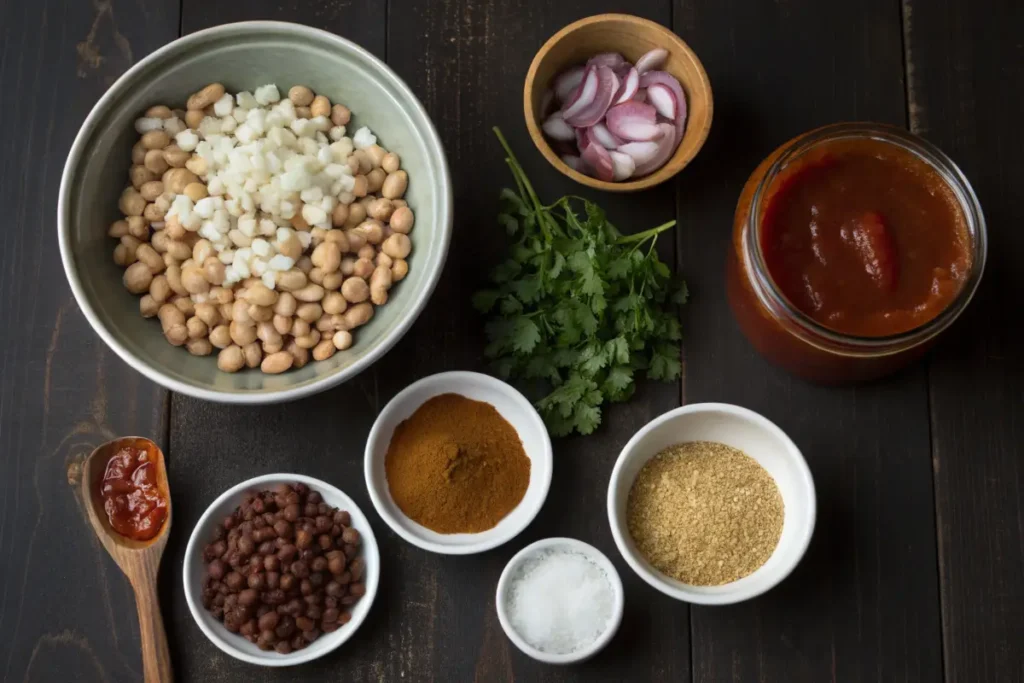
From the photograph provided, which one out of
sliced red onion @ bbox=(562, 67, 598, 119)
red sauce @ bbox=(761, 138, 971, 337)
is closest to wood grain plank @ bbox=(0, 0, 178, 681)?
sliced red onion @ bbox=(562, 67, 598, 119)

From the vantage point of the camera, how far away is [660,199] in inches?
70.5

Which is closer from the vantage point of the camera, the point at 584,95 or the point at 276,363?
the point at 276,363

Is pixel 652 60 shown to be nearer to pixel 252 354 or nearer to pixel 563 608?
pixel 252 354

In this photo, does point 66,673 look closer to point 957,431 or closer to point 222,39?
point 222,39

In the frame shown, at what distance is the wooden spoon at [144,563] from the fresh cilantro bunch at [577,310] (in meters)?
0.71

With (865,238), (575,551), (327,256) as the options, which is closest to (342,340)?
(327,256)

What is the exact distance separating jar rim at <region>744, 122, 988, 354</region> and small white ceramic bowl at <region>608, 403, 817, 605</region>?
242 mm

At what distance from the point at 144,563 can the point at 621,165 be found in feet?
3.69

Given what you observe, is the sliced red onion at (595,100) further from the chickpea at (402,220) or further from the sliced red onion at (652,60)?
the chickpea at (402,220)

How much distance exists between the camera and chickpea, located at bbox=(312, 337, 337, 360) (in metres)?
1.61

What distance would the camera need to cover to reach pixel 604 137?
1698mm

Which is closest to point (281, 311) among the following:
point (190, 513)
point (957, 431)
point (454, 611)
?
point (190, 513)

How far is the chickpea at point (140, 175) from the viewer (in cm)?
162

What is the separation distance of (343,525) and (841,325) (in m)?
0.93
